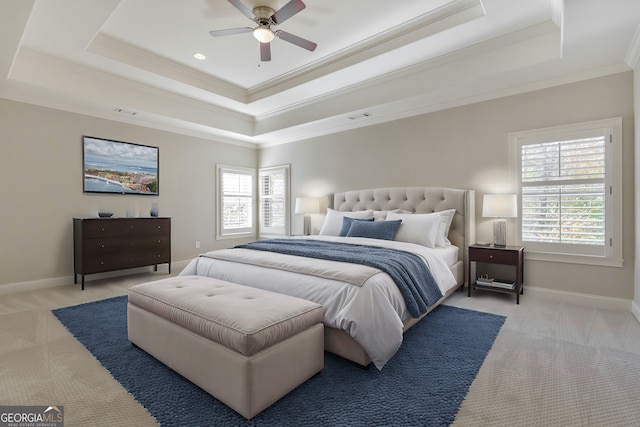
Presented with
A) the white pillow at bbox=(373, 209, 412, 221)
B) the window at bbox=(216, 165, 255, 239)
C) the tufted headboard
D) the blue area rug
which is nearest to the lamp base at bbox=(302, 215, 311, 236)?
the tufted headboard

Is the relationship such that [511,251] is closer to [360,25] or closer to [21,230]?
[360,25]

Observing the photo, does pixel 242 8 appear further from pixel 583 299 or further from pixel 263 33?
pixel 583 299

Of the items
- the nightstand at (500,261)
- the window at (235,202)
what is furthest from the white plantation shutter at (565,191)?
the window at (235,202)

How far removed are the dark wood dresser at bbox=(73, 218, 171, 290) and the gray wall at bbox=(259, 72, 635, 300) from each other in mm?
2625

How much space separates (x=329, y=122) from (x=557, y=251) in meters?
3.58

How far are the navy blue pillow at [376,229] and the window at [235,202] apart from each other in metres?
3.11

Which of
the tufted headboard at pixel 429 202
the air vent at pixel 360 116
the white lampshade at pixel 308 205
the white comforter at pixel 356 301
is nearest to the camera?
the white comforter at pixel 356 301

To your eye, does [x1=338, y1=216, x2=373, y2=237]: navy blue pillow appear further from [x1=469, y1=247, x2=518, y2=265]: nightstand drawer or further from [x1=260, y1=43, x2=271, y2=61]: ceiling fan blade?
[x1=260, y1=43, x2=271, y2=61]: ceiling fan blade

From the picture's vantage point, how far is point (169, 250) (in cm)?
500

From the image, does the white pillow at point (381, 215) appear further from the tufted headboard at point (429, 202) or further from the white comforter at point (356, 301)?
the white comforter at point (356, 301)

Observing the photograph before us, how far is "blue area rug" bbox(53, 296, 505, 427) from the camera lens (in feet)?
5.30

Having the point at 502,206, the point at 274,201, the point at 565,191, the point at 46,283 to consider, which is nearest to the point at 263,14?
the point at 502,206

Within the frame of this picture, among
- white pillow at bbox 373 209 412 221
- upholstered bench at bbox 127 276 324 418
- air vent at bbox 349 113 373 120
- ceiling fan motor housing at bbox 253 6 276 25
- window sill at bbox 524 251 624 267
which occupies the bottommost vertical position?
upholstered bench at bbox 127 276 324 418

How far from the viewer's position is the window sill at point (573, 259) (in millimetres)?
3250
